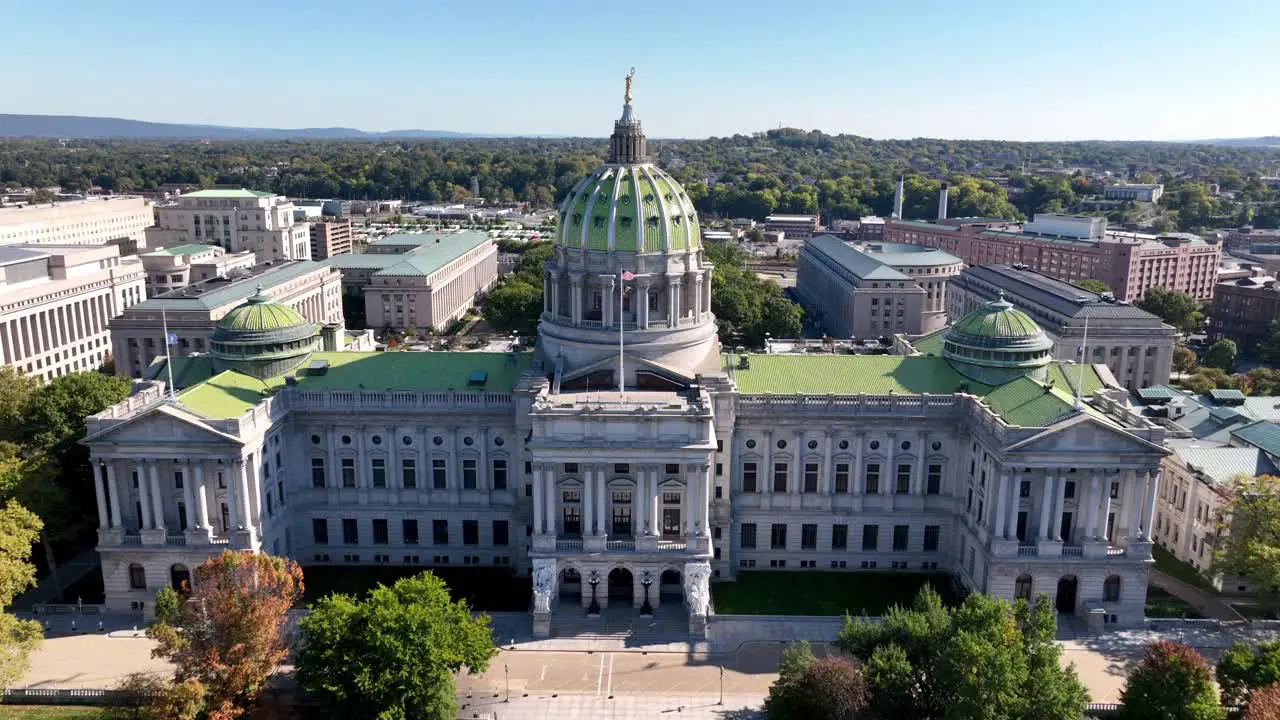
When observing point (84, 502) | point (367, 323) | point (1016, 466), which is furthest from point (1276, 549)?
point (367, 323)

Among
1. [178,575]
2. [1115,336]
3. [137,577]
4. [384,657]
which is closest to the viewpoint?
[384,657]

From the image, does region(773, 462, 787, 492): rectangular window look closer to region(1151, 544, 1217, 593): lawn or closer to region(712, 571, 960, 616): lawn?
region(712, 571, 960, 616): lawn

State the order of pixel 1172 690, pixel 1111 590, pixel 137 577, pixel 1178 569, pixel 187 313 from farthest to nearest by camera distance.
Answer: pixel 187 313
pixel 1178 569
pixel 137 577
pixel 1111 590
pixel 1172 690

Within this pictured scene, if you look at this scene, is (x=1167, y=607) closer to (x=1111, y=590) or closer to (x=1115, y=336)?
(x=1111, y=590)

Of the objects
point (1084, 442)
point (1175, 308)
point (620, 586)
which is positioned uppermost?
point (1084, 442)

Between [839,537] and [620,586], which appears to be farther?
[839,537]

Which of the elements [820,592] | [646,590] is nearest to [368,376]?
[646,590]

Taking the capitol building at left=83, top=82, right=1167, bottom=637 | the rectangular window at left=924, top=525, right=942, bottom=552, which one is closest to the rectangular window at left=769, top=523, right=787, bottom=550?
the capitol building at left=83, top=82, right=1167, bottom=637
